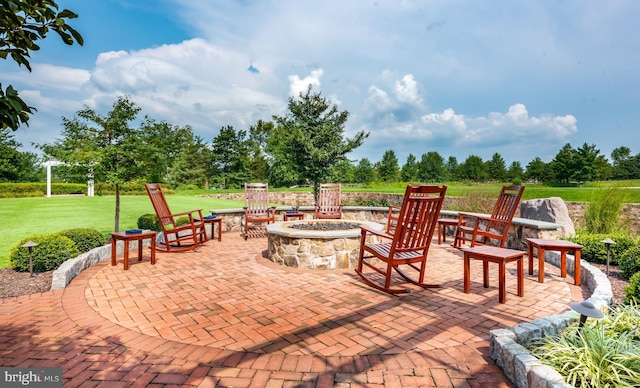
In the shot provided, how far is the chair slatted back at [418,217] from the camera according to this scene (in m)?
3.39

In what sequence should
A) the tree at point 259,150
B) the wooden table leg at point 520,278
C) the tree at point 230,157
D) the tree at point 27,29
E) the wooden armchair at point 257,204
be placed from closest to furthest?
1. the tree at point 27,29
2. the wooden table leg at point 520,278
3. the wooden armchair at point 257,204
4. the tree at point 230,157
5. the tree at point 259,150

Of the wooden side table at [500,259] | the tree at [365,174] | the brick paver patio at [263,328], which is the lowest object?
the brick paver patio at [263,328]

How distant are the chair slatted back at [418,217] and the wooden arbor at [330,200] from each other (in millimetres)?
4316

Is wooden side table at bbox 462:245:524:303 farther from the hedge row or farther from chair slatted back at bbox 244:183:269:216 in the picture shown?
the hedge row

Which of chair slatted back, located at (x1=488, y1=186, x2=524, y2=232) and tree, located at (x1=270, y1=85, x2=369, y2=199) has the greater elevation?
tree, located at (x1=270, y1=85, x2=369, y2=199)

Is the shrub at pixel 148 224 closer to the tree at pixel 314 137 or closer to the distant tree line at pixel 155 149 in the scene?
the distant tree line at pixel 155 149

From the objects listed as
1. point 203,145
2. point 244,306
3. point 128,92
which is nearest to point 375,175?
point 203,145

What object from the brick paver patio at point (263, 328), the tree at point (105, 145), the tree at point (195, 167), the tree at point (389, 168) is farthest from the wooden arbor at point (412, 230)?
the tree at point (389, 168)

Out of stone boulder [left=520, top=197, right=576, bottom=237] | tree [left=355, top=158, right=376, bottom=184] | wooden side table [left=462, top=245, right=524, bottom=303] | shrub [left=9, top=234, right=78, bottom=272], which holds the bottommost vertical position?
shrub [left=9, top=234, right=78, bottom=272]

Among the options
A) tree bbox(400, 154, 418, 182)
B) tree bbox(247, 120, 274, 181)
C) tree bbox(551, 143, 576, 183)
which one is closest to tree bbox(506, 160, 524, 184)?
tree bbox(551, 143, 576, 183)

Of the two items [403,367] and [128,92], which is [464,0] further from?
[128,92]

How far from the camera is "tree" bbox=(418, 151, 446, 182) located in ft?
146

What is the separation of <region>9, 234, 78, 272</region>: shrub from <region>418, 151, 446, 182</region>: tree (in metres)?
43.2

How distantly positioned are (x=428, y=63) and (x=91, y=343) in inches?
352
